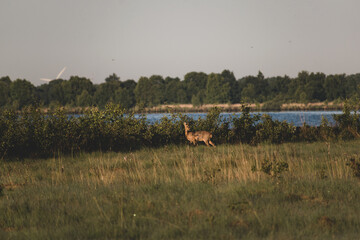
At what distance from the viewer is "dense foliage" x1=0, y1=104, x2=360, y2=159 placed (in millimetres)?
17219

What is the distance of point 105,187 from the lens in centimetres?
977

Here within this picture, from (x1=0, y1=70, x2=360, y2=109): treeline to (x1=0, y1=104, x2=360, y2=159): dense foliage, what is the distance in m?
79.6

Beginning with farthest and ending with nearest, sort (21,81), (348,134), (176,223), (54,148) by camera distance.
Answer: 1. (21,81)
2. (348,134)
3. (54,148)
4. (176,223)

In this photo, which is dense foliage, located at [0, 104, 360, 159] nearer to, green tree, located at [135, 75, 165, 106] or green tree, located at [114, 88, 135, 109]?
green tree, located at [135, 75, 165, 106]

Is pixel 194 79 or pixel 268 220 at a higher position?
pixel 194 79

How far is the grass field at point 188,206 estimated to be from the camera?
6.43 m

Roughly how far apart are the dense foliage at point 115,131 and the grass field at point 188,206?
5.85 meters

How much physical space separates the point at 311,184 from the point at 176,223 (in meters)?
4.23

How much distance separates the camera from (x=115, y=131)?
18.8m

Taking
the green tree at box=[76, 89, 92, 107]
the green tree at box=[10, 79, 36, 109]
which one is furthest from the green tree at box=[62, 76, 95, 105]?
the green tree at box=[10, 79, 36, 109]

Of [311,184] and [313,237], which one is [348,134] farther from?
[313,237]

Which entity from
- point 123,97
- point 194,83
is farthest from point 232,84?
point 123,97

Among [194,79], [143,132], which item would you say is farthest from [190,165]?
[194,79]

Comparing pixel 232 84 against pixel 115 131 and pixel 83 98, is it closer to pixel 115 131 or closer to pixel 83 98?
pixel 83 98
